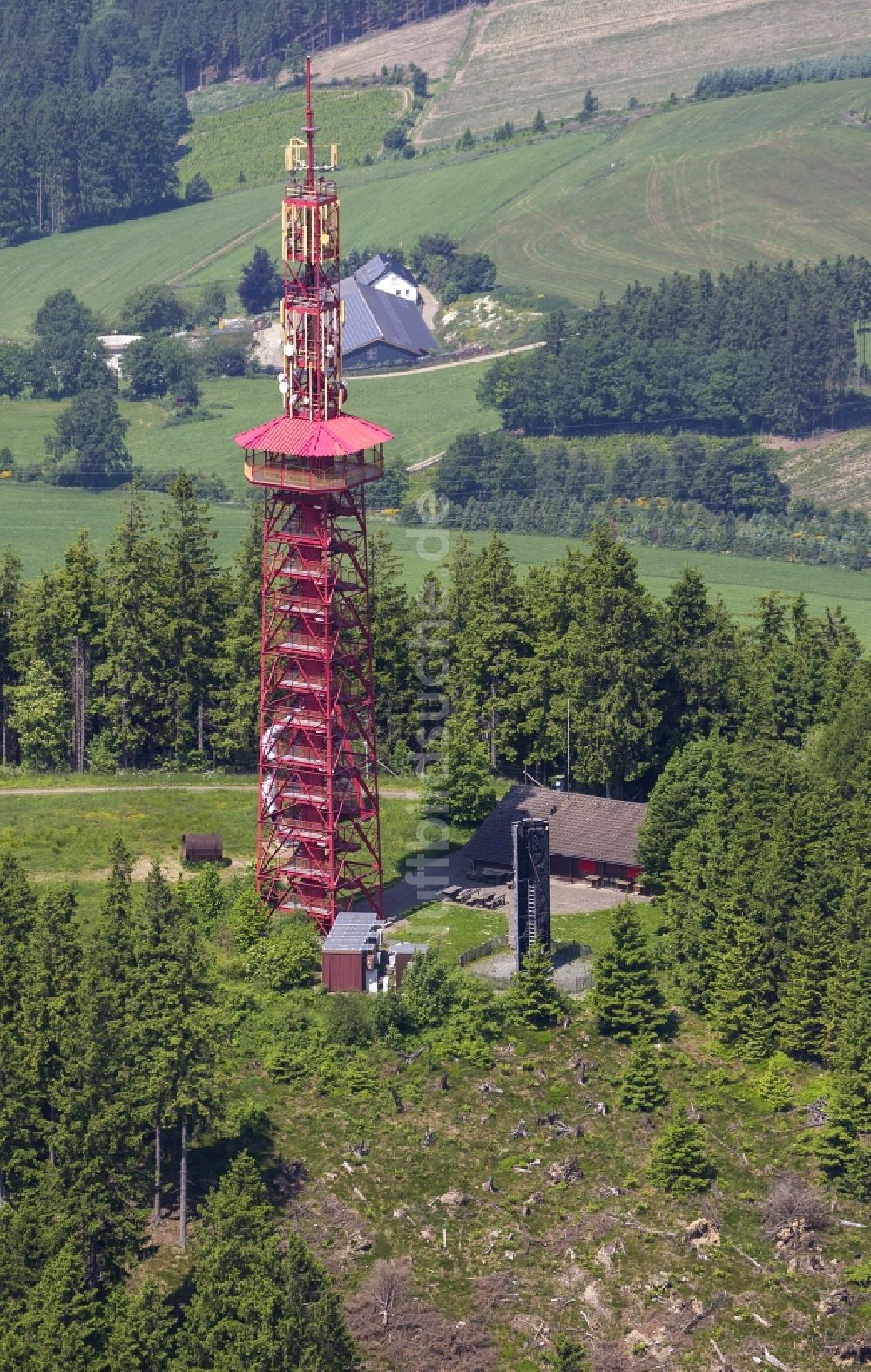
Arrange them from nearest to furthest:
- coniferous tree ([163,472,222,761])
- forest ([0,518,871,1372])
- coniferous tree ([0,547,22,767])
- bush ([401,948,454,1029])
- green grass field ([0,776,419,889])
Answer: forest ([0,518,871,1372])
bush ([401,948,454,1029])
green grass field ([0,776,419,889])
coniferous tree ([163,472,222,761])
coniferous tree ([0,547,22,767])

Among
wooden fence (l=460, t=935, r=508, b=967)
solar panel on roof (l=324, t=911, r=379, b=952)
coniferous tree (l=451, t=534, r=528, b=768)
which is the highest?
coniferous tree (l=451, t=534, r=528, b=768)

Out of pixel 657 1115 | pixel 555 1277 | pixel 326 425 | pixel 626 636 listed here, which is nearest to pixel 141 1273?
pixel 555 1277

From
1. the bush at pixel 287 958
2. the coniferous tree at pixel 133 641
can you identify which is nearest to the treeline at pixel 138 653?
the coniferous tree at pixel 133 641

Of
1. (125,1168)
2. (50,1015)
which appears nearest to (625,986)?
(125,1168)

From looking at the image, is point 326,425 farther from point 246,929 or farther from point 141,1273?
point 141,1273

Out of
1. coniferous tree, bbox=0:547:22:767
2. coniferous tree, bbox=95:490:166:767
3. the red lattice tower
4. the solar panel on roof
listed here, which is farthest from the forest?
the red lattice tower

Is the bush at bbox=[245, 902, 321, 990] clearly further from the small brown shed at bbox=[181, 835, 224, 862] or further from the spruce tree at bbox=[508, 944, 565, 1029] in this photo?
the small brown shed at bbox=[181, 835, 224, 862]

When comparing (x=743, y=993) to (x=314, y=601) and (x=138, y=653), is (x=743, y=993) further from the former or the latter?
(x=138, y=653)
